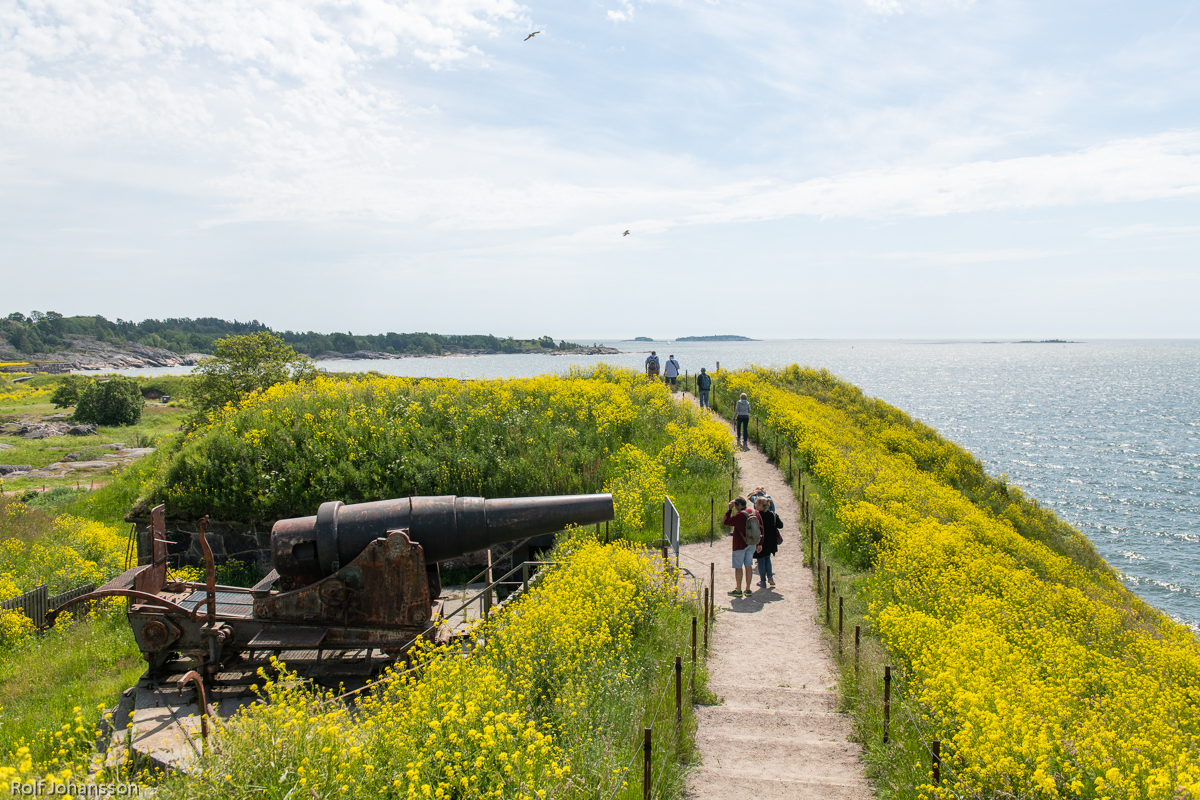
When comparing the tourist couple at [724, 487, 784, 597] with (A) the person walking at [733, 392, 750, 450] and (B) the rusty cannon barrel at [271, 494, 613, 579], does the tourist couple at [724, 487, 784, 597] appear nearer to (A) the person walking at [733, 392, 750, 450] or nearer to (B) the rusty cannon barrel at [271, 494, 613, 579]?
(B) the rusty cannon barrel at [271, 494, 613, 579]

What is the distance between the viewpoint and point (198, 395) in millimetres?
27906

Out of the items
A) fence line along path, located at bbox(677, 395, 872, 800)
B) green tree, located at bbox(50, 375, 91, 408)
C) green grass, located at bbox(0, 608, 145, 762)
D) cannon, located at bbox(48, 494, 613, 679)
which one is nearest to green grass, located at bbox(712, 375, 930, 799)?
fence line along path, located at bbox(677, 395, 872, 800)

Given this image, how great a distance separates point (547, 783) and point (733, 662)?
13.2 feet

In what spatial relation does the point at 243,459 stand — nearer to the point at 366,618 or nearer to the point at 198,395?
the point at 366,618

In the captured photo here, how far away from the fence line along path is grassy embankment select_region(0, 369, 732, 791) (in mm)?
3598

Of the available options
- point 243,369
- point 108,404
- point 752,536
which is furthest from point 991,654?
point 108,404

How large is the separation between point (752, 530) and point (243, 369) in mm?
25389

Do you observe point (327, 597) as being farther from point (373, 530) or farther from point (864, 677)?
point (864, 677)

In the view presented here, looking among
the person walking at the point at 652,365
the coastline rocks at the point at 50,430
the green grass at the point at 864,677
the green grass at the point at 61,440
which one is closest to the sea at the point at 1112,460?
the person walking at the point at 652,365

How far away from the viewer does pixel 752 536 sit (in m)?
10.5

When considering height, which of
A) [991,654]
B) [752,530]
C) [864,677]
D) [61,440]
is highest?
[752,530]

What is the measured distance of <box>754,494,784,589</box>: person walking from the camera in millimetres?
10930

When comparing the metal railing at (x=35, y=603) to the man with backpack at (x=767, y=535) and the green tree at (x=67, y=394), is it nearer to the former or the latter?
the man with backpack at (x=767, y=535)

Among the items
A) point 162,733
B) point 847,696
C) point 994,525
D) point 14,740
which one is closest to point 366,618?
point 162,733
